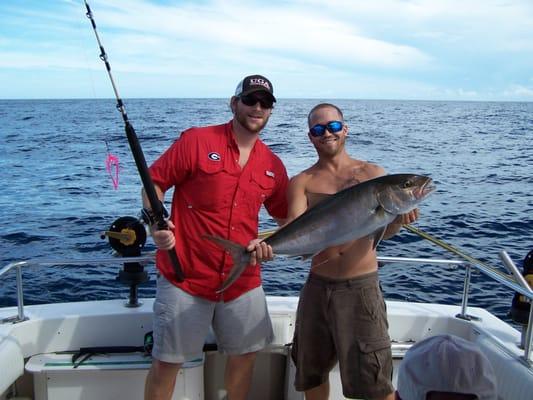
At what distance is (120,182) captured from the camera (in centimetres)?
1716

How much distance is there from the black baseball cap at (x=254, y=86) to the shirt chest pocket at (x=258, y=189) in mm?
517

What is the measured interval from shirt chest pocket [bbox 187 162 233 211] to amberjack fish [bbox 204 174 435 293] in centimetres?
31

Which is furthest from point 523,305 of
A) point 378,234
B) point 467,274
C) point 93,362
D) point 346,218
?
point 93,362

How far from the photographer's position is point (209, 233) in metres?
3.31

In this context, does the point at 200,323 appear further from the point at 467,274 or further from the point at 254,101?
the point at 467,274

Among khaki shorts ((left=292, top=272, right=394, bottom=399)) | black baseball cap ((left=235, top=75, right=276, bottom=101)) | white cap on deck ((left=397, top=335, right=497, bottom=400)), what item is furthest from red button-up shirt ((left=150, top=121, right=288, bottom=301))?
white cap on deck ((left=397, top=335, right=497, bottom=400))

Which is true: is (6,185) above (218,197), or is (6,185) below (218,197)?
below

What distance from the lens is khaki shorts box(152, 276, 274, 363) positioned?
10.7 feet

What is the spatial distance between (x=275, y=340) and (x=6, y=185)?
15.5m

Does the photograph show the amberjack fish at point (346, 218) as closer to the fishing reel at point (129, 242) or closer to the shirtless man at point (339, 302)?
the shirtless man at point (339, 302)

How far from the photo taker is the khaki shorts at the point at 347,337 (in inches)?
128

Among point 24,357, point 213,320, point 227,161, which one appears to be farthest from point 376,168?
point 24,357

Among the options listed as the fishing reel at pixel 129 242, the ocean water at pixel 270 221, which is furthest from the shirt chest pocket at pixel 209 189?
the ocean water at pixel 270 221

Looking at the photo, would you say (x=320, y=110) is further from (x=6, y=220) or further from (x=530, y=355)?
(x=6, y=220)
